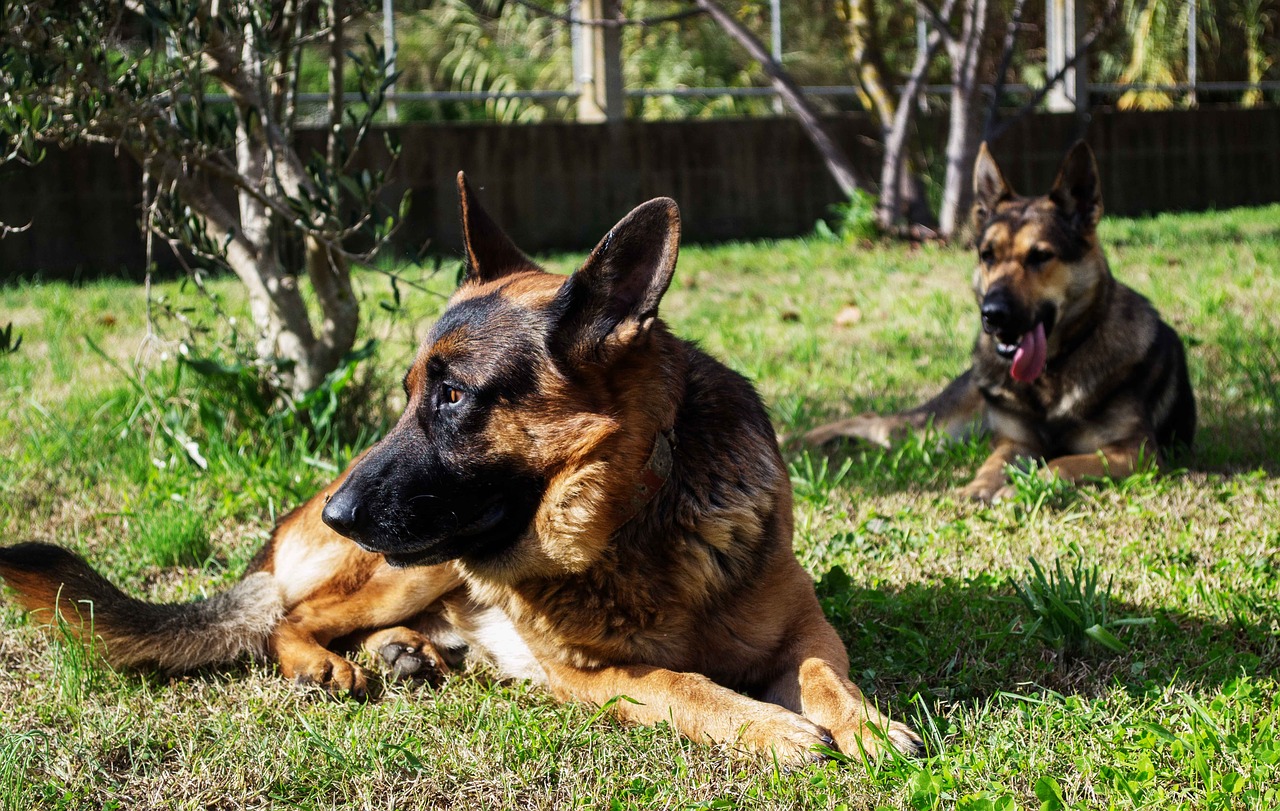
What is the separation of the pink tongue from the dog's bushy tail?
11.3ft

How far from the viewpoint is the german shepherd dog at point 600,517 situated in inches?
104

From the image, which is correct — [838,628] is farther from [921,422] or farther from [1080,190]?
[1080,190]

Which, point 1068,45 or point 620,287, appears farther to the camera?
point 1068,45

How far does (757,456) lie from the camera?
9.80 ft

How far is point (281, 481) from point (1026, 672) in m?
2.99

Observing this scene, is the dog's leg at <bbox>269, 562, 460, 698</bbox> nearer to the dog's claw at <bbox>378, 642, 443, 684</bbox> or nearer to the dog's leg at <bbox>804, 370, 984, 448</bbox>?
the dog's claw at <bbox>378, 642, 443, 684</bbox>

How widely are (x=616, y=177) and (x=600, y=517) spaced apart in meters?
9.82

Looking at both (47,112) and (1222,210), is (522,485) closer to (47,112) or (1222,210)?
(47,112)

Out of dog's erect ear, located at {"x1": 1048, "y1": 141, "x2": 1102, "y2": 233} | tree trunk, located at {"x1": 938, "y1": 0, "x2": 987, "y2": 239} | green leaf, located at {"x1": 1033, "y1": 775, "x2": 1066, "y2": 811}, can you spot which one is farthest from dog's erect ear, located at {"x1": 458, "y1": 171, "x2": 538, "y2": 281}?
tree trunk, located at {"x1": 938, "y1": 0, "x2": 987, "y2": 239}

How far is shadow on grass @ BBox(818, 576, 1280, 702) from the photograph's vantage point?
277 centimetres

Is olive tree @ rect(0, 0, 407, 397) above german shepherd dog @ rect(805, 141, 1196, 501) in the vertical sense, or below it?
above

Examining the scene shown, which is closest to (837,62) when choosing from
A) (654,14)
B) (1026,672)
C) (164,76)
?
(654,14)

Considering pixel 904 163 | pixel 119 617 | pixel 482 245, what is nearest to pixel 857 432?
pixel 482 245

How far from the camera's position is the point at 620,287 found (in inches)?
107
